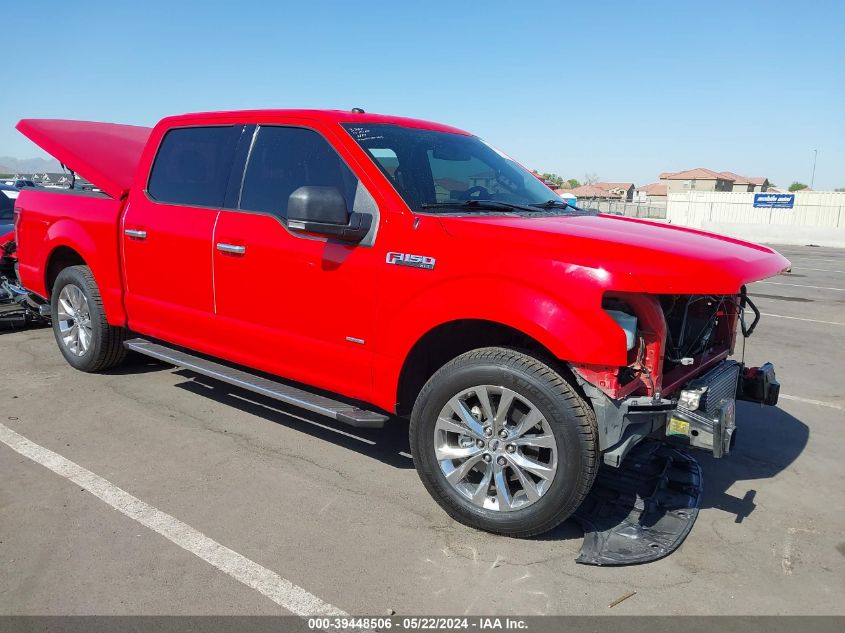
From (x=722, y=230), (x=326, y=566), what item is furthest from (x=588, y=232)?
(x=722, y=230)

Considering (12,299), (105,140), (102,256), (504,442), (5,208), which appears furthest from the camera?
(5,208)

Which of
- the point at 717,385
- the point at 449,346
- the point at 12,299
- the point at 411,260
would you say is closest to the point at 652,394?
the point at 717,385

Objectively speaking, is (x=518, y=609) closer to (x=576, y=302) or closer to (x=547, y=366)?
Result: (x=547, y=366)

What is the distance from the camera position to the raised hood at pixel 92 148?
5.25 meters

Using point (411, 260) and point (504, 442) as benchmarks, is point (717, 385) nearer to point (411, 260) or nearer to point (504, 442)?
point (504, 442)

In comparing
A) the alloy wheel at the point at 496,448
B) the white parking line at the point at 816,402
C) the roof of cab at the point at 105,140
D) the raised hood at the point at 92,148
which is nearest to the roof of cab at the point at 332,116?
the roof of cab at the point at 105,140

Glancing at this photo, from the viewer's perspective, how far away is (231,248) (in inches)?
165

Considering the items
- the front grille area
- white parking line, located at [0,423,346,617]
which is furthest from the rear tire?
the front grille area

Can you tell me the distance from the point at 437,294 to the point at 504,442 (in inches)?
30.8

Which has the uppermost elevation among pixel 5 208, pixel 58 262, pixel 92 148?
pixel 92 148

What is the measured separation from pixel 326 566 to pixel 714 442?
1822 mm

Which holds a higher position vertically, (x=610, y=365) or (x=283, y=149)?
(x=283, y=149)

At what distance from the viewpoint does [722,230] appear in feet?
104

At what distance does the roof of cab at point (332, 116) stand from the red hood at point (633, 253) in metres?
1.09
